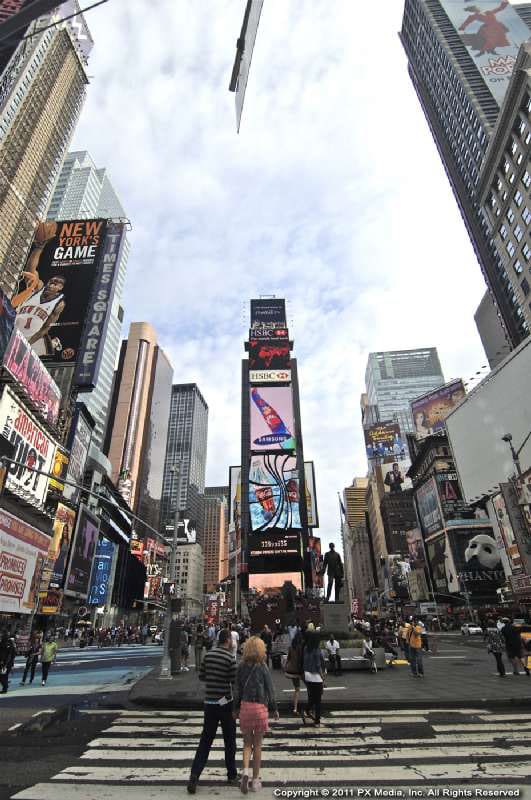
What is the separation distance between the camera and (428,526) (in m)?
92.6

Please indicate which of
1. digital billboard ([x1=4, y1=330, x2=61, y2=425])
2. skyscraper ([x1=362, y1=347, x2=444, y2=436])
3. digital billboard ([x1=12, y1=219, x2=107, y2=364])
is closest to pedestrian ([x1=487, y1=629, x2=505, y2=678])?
digital billboard ([x1=4, y1=330, x2=61, y2=425])

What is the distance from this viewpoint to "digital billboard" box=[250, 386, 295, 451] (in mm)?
90500

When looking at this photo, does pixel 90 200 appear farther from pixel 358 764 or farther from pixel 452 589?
pixel 358 764

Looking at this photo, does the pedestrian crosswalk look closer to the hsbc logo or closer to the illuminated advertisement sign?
the illuminated advertisement sign

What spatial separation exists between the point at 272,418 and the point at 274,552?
89.3 ft

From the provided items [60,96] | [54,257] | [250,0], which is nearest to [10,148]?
[60,96]

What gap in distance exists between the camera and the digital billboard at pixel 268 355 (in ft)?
330

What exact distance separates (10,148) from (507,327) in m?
98.1

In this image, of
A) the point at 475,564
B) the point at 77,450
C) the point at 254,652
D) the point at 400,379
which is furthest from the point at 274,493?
the point at 400,379

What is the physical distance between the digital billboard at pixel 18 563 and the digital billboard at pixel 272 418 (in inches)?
2228

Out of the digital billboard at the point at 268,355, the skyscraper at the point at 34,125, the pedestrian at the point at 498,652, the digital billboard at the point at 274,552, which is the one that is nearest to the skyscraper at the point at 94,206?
the skyscraper at the point at 34,125

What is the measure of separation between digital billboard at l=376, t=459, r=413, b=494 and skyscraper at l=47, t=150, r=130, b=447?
81.5 meters

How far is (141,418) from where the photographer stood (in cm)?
16412

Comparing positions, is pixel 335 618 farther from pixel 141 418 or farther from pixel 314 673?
pixel 141 418
